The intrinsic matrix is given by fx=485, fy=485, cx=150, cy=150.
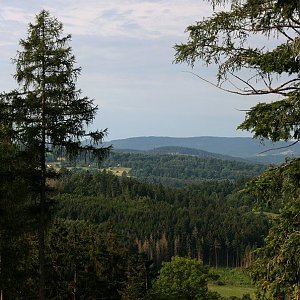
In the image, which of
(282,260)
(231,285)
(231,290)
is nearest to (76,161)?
(282,260)

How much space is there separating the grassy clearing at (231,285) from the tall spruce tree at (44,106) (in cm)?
7618

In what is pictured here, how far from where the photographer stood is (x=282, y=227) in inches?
305

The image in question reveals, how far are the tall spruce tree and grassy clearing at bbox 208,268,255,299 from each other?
76181 millimetres

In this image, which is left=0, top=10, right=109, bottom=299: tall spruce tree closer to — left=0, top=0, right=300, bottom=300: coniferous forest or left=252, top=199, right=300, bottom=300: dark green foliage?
left=0, top=0, right=300, bottom=300: coniferous forest

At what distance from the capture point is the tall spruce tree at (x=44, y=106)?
14953 mm

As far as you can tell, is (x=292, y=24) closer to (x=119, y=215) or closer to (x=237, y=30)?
(x=237, y=30)

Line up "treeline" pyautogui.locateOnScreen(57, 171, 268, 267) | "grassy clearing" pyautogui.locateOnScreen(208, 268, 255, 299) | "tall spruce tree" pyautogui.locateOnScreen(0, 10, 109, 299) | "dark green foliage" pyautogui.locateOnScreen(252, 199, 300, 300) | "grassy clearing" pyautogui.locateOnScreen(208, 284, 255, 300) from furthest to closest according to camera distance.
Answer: "treeline" pyautogui.locateOnScreen(57, 171, 268, 267) < "grassy clearing" pyautogui.locateOnScreen(208, 268, 255, 299) < "grassy clearing" pyautogui.locateOnScreen(208, 284, 255, 300) < "tall spruce tree" pyautogui.locateOnScreen(0, 10, 109, 299) < "dark green foliage" pyautogui.locateOnScreen(252, 199, 300, 300)

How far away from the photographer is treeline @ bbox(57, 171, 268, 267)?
405 ft

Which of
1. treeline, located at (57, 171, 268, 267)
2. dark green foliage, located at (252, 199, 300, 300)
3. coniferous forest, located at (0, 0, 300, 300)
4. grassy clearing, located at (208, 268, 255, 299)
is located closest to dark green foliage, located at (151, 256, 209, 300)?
Result: coniferous forest, located at (0, 0, 300, 300)

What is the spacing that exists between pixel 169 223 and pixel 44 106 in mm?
125970

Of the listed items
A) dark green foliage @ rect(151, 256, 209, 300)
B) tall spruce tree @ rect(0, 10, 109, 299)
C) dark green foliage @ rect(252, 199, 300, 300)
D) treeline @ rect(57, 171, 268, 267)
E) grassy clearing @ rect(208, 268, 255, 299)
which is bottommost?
grassy clearing @ rect(208, 268, 255, 299)

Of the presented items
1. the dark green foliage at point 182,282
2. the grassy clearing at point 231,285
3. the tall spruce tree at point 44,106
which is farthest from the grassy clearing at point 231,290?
the tall spruce tree at point 44,106

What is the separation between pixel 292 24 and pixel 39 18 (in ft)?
31.4

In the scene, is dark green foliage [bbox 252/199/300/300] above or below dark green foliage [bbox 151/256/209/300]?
above
